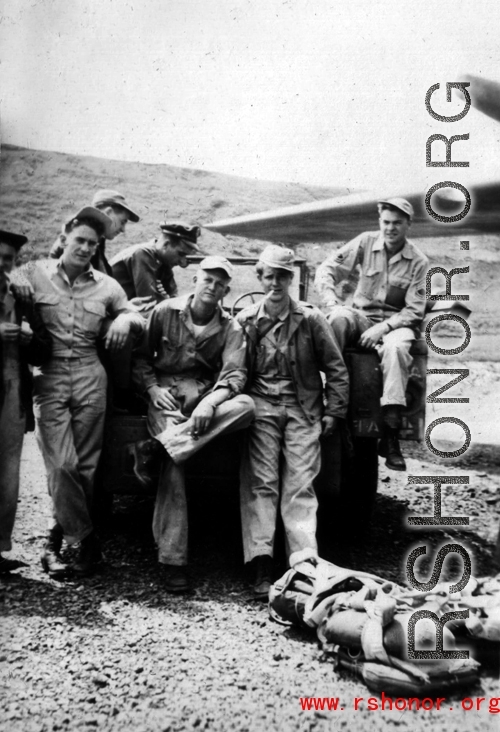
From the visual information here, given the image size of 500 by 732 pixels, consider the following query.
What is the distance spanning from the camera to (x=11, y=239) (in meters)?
3.27

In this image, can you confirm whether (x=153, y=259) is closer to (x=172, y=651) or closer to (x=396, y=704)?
(x=172, y=651)

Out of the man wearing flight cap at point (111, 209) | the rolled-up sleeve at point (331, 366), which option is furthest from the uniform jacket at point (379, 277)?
the man wearing flight cap at point (111, 209)

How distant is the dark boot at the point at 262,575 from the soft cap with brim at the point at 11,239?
6.04ft

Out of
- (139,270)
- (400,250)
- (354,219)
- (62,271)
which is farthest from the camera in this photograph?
(354,219)

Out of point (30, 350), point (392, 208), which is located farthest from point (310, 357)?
point (30, 350)

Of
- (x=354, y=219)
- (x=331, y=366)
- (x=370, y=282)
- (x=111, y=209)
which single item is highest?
(x=354, y=219)

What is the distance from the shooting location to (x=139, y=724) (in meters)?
2.33

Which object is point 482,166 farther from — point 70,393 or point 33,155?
point 33,155

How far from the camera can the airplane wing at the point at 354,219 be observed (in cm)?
507

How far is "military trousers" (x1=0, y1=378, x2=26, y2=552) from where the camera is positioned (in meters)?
3.36

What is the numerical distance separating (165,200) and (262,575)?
1144 cm

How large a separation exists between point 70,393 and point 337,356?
4.42 feet

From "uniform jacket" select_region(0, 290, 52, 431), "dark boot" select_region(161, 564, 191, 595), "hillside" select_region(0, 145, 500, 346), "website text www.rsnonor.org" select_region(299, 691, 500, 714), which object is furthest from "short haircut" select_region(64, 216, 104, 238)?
"hillside" select_region(0, 145, 500, 346)

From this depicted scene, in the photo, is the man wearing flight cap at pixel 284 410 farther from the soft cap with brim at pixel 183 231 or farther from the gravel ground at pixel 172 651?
the soft cap with brim at pixel 183 231
